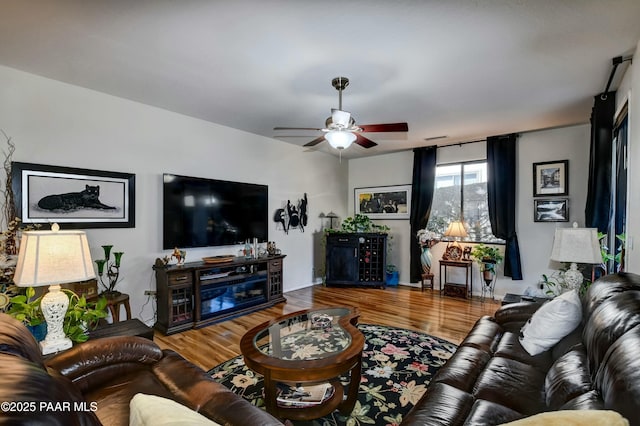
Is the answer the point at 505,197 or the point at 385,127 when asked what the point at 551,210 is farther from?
the point at 385,127

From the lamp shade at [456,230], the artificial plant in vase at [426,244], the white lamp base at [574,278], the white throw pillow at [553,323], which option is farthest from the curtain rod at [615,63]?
the artificial plant in vase at [426,244]

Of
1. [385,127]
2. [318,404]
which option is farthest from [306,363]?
[385,127]

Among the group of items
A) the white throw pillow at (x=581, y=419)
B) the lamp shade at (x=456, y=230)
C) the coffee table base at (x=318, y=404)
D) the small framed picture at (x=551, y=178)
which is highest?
the small framed picture at (x=551, y=178)

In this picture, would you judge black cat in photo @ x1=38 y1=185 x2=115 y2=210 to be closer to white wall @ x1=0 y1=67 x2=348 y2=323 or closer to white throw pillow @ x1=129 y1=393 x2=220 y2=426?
white wall @ x1=0 y1=67 x2=348 y2=323

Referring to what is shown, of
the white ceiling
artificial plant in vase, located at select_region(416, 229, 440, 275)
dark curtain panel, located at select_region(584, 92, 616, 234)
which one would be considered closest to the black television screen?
the white ceiling

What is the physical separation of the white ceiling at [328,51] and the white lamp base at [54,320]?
5.90 feet

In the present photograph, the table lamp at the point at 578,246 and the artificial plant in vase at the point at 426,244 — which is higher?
the table lamp at the point at 578,246

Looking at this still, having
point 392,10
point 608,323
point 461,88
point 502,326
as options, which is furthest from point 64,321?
point 461,88

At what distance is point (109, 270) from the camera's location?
3.25m

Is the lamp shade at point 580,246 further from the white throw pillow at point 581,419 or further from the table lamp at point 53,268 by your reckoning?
the table lamp at point 53,268

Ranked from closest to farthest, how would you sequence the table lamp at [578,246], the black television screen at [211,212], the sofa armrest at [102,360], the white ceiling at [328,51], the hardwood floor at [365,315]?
the sofa armrest at [102,360], the white ceiling at [328,51], the table lamp at [578,246], the hardwood floor at [365,315], the black television screen at [211,212]

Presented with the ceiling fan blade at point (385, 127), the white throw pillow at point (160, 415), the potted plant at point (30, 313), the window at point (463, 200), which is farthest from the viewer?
the window at point (463, 200)

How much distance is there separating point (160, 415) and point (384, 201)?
5.84 metres

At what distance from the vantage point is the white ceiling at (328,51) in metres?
1.94
